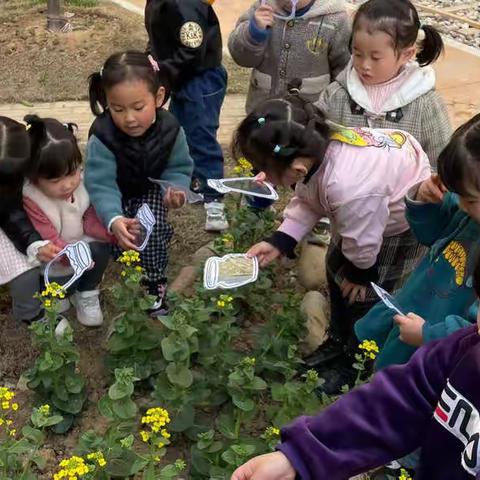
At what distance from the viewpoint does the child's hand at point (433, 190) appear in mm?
2193

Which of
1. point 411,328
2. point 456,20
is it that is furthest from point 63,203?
point 456,20

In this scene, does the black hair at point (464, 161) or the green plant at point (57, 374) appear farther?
the green plant at point (57, 374)

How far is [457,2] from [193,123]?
6.51m

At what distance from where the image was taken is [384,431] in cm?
146

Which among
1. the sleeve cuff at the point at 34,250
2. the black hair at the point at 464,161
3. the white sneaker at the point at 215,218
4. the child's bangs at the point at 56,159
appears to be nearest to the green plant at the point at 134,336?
the sleeve cuff at the point at 34,250

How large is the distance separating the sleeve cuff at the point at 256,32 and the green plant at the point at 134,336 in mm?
1245

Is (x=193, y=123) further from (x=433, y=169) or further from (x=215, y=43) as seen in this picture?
(x=433, y=169)

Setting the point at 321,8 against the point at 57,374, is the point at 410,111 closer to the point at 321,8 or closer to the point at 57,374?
the point at 321,8

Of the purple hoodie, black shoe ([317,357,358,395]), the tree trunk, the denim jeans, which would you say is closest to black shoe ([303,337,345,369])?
black shoe ([317,357,358,395])

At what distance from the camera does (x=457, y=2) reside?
924 cm

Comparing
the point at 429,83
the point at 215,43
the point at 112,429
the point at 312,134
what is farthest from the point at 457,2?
the point at 112,429

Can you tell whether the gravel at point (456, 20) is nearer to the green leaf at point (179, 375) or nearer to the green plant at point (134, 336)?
the green plant at point (134, 336)

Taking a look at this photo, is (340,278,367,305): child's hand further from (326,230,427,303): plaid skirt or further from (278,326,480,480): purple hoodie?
(278,326,480,480): purple hoodie

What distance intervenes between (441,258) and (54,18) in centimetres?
556
